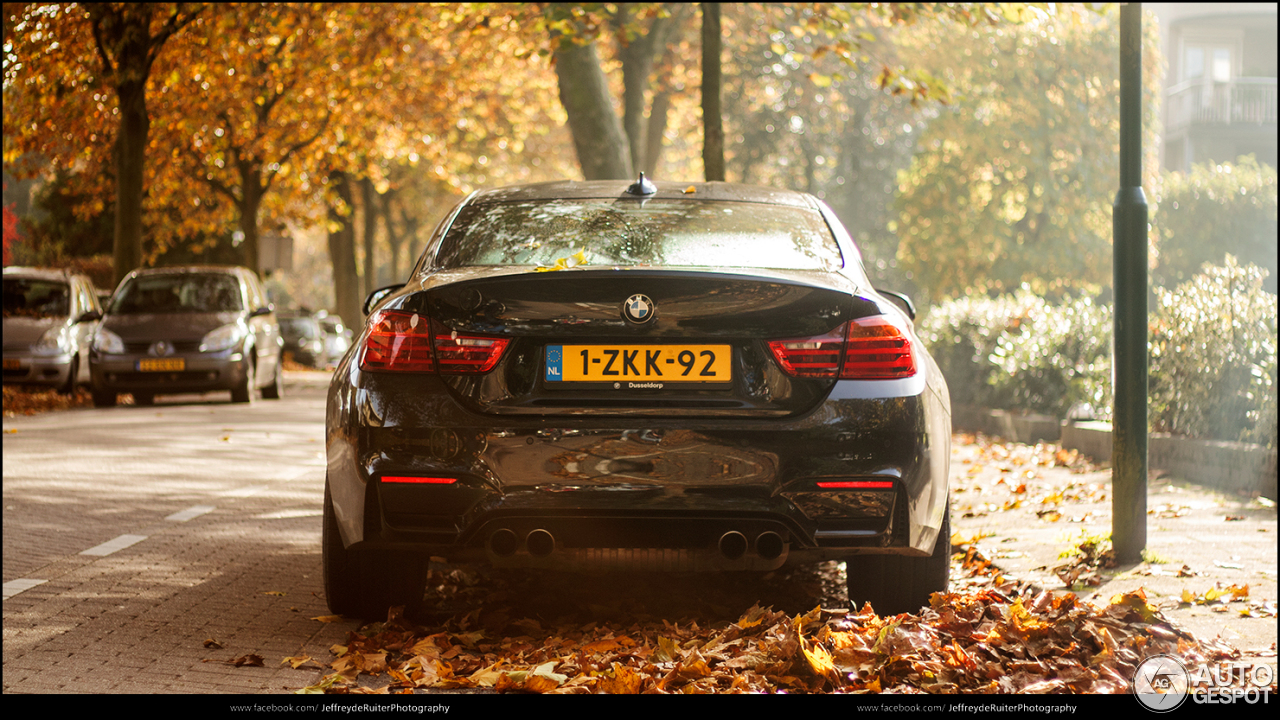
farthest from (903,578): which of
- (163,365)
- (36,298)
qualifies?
(36,298)

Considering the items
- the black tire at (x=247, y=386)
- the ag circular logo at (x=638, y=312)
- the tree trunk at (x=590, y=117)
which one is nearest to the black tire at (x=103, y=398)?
the black tire at (x=247, y=386)

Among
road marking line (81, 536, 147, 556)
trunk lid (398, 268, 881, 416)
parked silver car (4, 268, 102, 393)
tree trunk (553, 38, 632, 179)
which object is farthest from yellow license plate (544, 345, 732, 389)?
parked silver car (4, 268, 102, 393)

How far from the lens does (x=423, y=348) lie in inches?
172

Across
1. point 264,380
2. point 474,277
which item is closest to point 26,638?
point 474,277

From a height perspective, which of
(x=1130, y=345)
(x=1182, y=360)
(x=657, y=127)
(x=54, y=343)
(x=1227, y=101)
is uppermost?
(x=1227, y=101)

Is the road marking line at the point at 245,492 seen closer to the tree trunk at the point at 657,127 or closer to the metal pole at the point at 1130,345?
the metal pole at the point at 1130,345

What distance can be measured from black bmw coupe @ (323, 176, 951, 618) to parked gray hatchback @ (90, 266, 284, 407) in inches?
535

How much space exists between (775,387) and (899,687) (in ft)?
3.23

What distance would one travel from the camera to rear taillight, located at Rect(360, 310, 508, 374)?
4.33 metres

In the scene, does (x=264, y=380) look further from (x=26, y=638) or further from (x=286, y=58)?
(x=26, y=638)

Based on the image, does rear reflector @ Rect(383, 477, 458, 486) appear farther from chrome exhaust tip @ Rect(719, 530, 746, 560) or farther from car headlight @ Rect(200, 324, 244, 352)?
car headlight @ Rect(200, 324, 244, 352)

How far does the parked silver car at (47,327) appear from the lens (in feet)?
58.4

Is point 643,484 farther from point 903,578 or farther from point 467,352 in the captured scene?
point 903,578

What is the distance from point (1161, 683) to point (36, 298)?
58.0 ft
